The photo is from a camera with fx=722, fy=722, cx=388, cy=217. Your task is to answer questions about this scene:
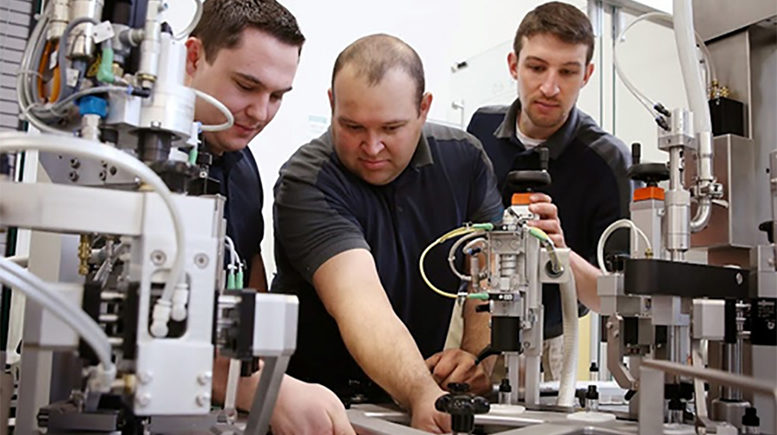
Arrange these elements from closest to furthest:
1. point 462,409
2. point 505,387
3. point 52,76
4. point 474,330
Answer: point 52,76, point 462,409, point 505,387, point 474,330

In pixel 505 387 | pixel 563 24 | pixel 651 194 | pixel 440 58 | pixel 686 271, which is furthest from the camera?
pixel 440 58

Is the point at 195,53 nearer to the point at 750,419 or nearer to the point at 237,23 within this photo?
the point at 237,23

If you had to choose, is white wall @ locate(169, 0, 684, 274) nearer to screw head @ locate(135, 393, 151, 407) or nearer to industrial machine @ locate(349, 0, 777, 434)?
industrial machine @ locate(349, 0, 777, 434)

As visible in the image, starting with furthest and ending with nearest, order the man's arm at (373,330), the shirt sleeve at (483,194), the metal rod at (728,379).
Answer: the shirt sleeve at (483,194) < the man's arm at (373,330) < the metal rod at (728,379)

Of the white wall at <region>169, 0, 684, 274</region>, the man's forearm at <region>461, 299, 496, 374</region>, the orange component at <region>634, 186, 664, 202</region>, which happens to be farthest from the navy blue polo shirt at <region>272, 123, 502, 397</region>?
the white wall at <region>169, 0, 684, 274</region>

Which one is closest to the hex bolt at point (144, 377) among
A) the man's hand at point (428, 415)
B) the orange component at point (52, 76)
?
the orange component at point (52, 76)

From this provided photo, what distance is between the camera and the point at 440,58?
10.6ft

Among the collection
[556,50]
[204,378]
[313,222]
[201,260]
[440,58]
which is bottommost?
[204,378]

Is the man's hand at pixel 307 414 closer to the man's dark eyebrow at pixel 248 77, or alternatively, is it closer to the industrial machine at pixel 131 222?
the industrial machine at pixel 131 222

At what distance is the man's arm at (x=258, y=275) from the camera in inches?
66.4

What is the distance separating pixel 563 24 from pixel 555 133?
313mm

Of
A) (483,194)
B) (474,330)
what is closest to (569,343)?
(474,330)

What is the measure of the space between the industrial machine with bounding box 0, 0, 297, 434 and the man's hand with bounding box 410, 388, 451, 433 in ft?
1.41

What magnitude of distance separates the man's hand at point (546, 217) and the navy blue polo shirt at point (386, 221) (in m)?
0.39
